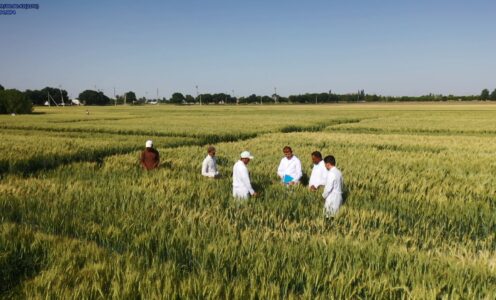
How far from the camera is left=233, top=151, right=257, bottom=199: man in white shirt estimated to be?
793cm

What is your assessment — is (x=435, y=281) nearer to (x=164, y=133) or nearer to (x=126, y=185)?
(x=126, y=185)

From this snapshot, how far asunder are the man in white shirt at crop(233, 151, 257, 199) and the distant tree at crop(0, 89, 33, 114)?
7161 cm

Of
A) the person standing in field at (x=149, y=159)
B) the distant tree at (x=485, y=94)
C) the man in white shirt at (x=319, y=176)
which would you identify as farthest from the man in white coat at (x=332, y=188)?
the distant tree at (x=485, y=94)

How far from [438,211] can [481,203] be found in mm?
1528

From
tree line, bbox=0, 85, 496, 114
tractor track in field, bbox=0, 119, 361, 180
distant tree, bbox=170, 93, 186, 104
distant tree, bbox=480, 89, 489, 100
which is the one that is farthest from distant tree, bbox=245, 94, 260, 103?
tractor track in field, bbox=0, 119, 361, 180

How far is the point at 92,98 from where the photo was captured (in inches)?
6693

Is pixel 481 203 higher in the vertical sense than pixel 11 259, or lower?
lower

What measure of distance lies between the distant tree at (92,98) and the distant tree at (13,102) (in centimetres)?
10543

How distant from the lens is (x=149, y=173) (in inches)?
448

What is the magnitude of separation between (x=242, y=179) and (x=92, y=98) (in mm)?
178696

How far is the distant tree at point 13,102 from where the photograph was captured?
66438 mm

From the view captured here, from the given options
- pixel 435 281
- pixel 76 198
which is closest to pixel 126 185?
pixel 76 198

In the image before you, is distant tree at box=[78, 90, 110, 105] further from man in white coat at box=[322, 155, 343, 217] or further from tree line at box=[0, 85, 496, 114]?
man in white coat at box=[322, 155, 343, 217]

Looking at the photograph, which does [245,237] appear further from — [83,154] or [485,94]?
[485,94]
